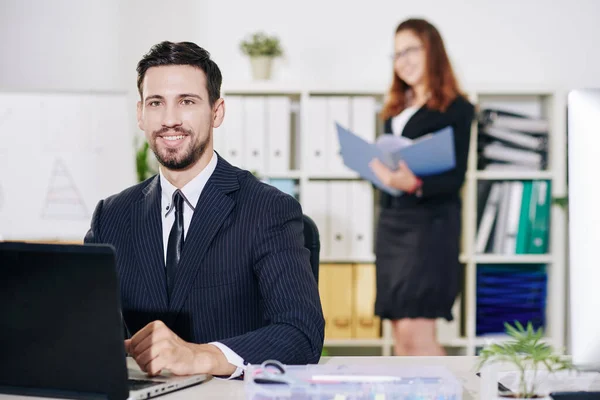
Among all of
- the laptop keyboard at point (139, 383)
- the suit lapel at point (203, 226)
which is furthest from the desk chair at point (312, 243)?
the laptop keyboard at point (139, 383)

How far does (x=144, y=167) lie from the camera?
145 inches

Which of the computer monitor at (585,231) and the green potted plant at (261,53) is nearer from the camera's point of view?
the computer monitor at (585,231)

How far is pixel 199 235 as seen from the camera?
1.69m

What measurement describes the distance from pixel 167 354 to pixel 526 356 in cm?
61

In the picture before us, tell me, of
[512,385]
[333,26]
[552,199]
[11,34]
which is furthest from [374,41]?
[512,385]

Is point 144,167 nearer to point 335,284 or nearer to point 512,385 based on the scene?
point 335,284

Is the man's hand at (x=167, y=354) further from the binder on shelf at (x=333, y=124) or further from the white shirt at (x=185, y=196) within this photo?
the binder on shelf at (x=333, y=124)

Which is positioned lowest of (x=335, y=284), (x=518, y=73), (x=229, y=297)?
(x=335, y=284)

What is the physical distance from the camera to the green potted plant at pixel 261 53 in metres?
3.65

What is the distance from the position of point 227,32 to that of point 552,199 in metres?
1.83

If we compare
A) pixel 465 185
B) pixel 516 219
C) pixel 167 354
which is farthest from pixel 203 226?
pixel 516 219

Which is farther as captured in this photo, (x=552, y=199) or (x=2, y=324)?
(x=552, y=199)

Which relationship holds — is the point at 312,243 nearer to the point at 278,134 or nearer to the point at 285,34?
the point at 278,134

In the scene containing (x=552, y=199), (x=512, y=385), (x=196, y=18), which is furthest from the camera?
(x=196, y=18)
